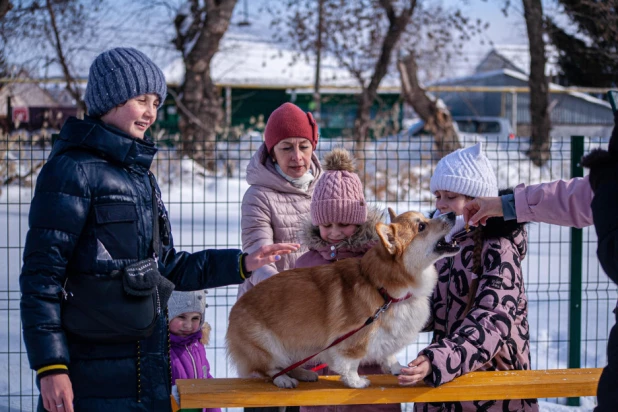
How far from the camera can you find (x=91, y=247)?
2.45m

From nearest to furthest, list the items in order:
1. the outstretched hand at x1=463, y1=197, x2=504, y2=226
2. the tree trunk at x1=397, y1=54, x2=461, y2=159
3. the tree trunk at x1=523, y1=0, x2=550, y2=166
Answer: the outstretched hand at x1=463, y1=197, x2=504, y2=226, the tree trunk at x1=523, y1=0, x2=550, y2=166, the tree trunk at x1=397, y1=54, x2=461, y2=159

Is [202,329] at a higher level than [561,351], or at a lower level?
higher

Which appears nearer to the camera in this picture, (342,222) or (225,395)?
(225,395)

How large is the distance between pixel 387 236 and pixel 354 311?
1.12 feet

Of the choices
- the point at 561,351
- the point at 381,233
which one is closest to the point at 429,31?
the point at 561,351

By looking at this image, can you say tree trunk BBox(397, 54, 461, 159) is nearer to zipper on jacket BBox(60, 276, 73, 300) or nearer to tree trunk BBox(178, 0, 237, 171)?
tree trunk BBox(178, 0, 237, 171)

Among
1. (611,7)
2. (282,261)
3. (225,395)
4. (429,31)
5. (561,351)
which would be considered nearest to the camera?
(225,395)

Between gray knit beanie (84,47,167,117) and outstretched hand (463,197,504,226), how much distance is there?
1.36 meters

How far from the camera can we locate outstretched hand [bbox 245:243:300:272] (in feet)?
9.09

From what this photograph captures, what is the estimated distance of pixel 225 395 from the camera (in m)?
2.62

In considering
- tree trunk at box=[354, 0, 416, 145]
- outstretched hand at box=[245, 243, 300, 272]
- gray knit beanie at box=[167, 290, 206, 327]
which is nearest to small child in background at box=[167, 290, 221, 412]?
gray knit beanie at box=[167, 290, 206, 327]

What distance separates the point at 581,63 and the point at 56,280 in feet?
79.8

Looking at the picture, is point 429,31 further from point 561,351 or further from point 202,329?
point 202,329

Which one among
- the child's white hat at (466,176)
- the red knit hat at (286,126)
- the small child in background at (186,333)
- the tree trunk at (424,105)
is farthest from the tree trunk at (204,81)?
the child's white hat at (466,176)
